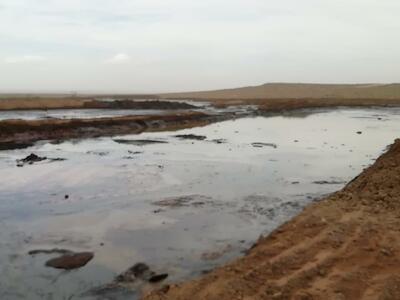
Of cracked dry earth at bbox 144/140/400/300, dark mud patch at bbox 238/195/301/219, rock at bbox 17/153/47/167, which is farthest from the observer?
rock at bbox 17/153/47/167

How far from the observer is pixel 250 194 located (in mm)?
16203

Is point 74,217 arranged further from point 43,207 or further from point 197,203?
point 197,203

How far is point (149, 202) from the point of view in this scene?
1536 cm

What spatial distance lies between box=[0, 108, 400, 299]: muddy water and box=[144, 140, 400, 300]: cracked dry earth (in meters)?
1.75

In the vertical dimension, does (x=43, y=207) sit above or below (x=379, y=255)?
below

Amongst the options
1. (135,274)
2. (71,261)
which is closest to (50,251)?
(71,261)

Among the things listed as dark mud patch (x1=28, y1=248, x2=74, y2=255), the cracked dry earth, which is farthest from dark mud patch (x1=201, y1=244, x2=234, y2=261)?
dark mud patch (x1=28, y1=248, x2=74, y2=255)

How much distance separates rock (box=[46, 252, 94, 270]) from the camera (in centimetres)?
974

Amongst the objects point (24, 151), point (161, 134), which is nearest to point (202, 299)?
point (24, 151)

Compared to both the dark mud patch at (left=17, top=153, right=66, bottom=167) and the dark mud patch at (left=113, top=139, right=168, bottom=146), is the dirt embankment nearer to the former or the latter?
the dark mud patch at (left=113, top=139, right=168, bottom=146)

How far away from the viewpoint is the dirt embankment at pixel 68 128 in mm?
34037

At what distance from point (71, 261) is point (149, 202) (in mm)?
5501

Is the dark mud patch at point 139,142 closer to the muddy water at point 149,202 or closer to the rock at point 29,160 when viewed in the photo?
the muddy water at point 149,202

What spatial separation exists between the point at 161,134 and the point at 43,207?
23951 millimetres
